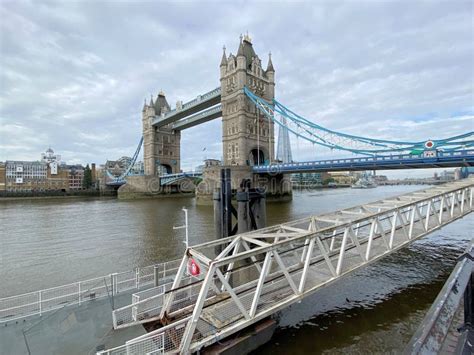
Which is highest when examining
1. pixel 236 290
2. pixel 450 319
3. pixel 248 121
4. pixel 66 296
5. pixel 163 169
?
pixel 248 121

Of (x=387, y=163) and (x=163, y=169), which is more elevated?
(x=163, y=169)

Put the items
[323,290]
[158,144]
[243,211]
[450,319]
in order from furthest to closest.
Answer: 1. [158,144]
2. [243,211]
3. [323,290]
4. [450,319]

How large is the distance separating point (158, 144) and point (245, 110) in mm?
42025

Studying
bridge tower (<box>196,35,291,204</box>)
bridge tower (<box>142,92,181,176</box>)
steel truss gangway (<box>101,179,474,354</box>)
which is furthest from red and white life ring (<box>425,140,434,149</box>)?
bridge tower (<box>142,92,181,176</box>)

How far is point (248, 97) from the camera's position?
4866 cm

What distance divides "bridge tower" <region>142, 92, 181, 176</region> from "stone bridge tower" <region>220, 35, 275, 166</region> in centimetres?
3644

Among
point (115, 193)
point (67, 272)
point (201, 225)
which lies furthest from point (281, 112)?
point (115, 193)

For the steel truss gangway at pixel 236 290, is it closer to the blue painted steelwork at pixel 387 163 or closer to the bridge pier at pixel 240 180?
the blue painted steelwork at pixel 387 163

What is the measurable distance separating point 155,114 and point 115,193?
93.3 feet

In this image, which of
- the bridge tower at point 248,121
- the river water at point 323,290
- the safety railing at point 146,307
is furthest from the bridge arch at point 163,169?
the safety railing at point 146,307

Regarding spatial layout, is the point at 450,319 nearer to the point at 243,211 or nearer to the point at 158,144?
the point at 243,211

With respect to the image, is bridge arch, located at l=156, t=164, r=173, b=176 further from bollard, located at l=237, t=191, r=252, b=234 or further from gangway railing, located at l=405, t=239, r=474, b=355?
gangway railing, located at l=405, t=239, r=474, b=355

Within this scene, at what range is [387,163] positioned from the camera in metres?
32.0

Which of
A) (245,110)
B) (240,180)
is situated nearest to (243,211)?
(240,180)
